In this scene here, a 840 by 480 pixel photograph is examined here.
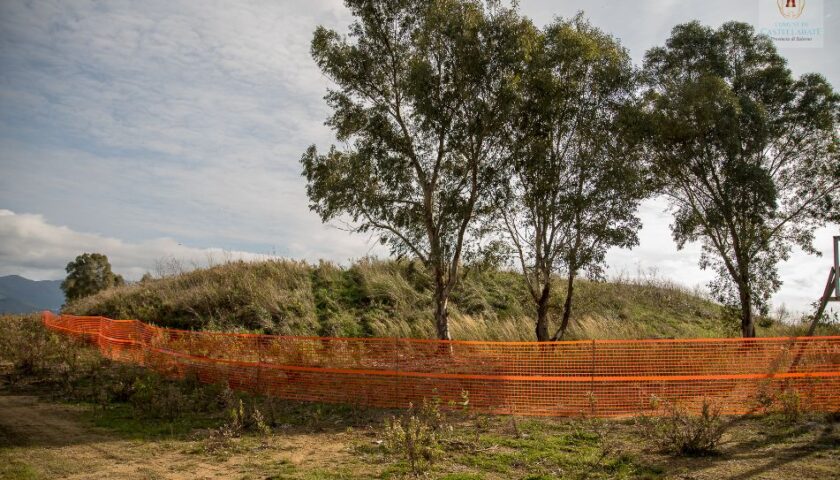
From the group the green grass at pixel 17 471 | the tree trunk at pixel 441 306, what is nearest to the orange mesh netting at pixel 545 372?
the tree trunk at pixel 441 306

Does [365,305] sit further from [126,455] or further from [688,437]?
[688,437]

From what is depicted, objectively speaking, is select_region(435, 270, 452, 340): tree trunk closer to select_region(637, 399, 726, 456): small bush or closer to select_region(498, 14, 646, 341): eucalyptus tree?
select_region(498, 14, 646, 341): eucalyptus tree

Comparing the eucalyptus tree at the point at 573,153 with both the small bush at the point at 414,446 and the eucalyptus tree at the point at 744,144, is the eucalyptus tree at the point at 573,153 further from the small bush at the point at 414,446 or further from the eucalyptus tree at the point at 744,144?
the small bush at the point at 414,446

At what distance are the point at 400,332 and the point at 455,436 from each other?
11607 mm

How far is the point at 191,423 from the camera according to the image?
987 cm

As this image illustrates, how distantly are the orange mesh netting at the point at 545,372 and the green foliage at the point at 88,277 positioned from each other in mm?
33135

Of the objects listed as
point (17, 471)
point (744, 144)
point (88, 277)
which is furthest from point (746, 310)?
point (88, 277)

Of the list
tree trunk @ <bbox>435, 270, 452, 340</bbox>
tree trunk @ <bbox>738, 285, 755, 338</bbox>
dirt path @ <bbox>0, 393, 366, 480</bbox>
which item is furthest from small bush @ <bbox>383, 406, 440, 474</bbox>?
tree trunk @ <bbox>738, 285, 755, 338</bbox>

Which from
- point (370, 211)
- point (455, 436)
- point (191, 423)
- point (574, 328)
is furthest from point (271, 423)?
point (574, 328)

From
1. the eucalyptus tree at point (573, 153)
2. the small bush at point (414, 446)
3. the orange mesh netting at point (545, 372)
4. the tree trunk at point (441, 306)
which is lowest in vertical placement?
the small bush at point (414, 446)

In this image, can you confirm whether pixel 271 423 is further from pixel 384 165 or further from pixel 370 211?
pixel 384 165

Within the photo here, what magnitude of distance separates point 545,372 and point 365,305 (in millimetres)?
11983

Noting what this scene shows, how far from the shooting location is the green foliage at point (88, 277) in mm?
40750

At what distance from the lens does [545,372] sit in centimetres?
1138
